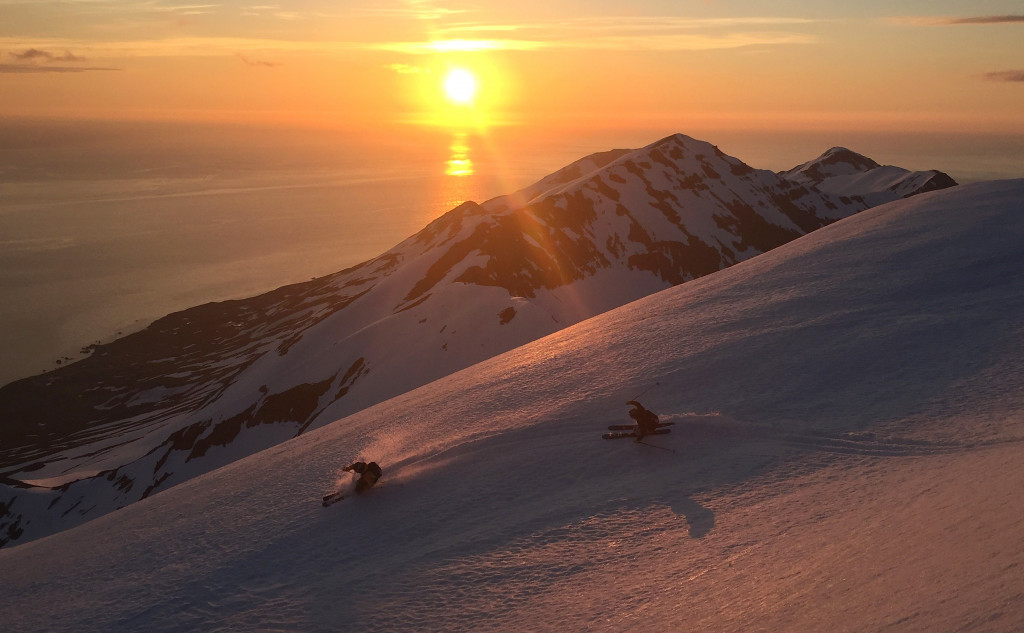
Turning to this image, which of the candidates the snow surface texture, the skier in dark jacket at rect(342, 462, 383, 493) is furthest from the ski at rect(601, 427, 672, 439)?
the skier in dark jacket at rect(342, 462, 383, 493)

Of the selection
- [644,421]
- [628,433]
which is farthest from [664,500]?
[628,433]

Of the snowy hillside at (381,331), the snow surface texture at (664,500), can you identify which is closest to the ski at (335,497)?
the snow surface texture at (664,500)

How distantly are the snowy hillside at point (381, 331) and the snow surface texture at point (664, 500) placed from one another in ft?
196

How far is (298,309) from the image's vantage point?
7525 inches

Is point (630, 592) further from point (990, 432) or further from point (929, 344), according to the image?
point (929, 344)

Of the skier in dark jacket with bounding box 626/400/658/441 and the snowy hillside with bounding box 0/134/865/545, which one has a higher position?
the snowy hillside with bounding box 0/134/865/545

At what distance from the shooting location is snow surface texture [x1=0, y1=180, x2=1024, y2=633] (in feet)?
40.0

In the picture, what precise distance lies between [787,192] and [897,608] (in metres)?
199

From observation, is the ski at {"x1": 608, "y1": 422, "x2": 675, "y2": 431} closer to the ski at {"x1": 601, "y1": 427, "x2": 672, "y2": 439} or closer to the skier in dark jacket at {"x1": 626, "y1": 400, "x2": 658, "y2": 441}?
the ski at {"x1": 601, "y1": 427, "x2": 672, "y2": 439}

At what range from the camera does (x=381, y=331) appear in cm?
10400

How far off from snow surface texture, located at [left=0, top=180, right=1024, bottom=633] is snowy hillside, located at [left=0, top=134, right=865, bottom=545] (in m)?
59.7

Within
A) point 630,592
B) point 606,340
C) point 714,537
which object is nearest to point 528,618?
point 630,592

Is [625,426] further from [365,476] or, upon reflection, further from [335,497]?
[335,497]

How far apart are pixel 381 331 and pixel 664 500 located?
298 feet
